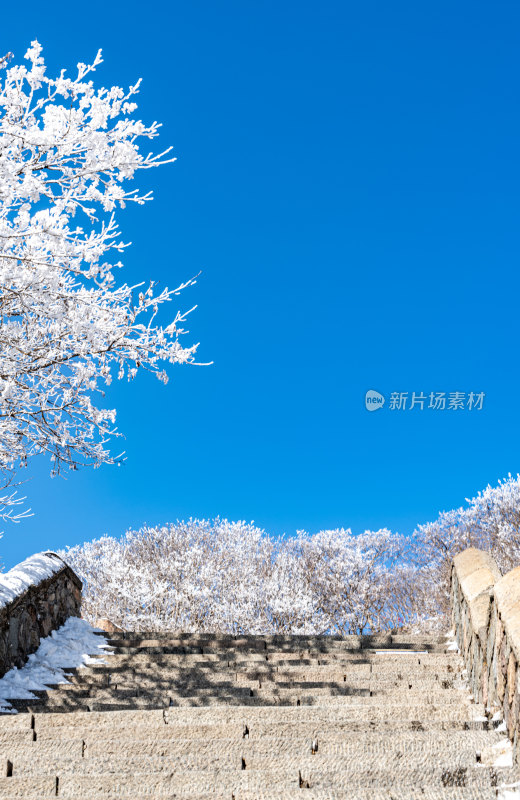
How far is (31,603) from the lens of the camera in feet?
25.1

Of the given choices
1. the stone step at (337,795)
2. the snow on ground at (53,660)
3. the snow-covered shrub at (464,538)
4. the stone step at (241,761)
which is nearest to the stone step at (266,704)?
the snow on ground at (53,660)

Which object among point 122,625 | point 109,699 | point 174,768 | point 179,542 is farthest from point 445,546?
point 174,768

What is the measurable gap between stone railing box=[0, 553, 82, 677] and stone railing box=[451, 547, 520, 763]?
4337mm

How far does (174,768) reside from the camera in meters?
3.58

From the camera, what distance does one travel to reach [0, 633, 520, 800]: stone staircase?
10.6ft

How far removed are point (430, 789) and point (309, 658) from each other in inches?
166

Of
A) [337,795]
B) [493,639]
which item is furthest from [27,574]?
[337,795]

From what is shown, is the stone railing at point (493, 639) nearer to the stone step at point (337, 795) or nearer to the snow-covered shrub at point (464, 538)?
the stone step at point (337, 795)

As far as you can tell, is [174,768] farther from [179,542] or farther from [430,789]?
[179,542]

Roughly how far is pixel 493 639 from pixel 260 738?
1.99 m

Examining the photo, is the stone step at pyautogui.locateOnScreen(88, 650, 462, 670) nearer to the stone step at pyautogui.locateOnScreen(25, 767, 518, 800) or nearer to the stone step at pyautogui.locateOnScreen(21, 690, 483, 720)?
the stone step at pyautogui.locateOnScreen(21, 690, 483, 720)

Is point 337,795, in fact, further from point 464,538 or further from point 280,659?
point 464,538

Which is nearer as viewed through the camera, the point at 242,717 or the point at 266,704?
the point at 242,717

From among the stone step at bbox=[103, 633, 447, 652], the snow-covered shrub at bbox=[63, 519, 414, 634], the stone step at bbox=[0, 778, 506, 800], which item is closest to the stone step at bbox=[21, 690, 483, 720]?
the stone step at bbox=[0, 778, 506, 800]
